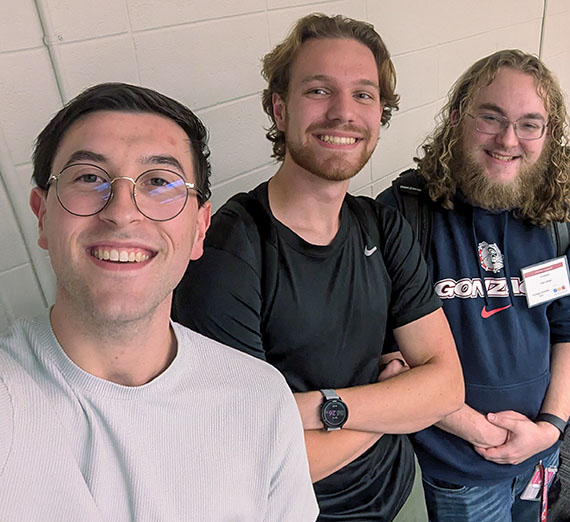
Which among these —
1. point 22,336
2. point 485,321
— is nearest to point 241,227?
point 22,336

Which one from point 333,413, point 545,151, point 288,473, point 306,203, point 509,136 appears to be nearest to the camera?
point 288,473

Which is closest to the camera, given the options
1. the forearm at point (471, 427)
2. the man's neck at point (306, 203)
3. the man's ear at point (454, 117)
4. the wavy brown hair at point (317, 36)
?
the man's neck at point (306, 203)

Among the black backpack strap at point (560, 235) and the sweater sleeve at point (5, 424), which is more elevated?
the sweater sleeve at point (5, 424)

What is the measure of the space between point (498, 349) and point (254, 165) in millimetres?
1109

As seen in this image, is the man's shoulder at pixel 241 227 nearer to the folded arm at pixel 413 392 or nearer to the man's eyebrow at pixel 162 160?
the man's eyebrow at pixel 162 160

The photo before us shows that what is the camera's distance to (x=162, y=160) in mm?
841

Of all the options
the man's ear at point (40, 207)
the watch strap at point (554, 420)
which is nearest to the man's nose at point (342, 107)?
the man's ear at point (40, 207)

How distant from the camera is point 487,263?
1546 mm

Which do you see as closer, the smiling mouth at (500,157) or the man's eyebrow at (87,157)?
the man's eyebrow at (87,157)

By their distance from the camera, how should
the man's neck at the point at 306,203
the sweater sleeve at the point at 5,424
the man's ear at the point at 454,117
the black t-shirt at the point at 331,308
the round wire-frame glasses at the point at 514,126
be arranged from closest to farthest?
A: the sweater sleeve at the point at 5,424 < the black t-shirt at the point at 331,308 < the man's neck at the point at 306,203 < the round wire-frame glasses at the point at 514,126 < the man's ear at the point at 454,117

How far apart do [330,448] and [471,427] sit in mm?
614

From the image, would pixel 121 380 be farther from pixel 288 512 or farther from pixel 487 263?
pixel 487 263

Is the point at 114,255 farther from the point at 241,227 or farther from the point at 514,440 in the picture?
the point at 514,440

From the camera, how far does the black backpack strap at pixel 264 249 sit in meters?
1.11
